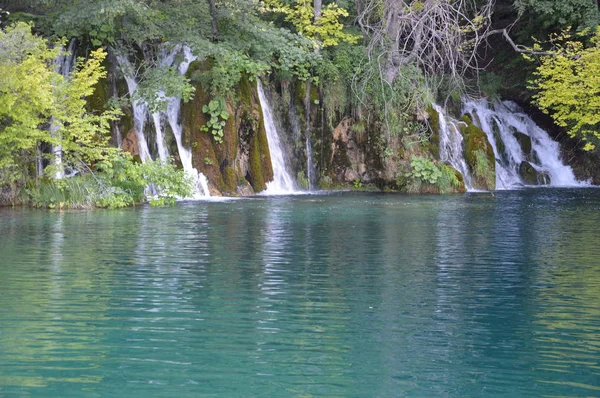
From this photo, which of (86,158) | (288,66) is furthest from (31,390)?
(288,66)

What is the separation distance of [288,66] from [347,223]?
11.4 m

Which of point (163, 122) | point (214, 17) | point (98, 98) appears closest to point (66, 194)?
point (98, 98)

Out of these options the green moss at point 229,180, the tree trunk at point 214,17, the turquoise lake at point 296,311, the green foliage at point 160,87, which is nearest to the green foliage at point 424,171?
the green moss at point 229,180

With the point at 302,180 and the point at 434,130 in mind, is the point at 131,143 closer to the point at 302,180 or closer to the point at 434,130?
the point at 302,180

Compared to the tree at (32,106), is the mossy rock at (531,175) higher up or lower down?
lower down

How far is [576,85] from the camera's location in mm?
29109

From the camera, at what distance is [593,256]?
39.2ft

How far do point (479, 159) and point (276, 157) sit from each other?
7.06m

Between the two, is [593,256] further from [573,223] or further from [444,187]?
[444,187]

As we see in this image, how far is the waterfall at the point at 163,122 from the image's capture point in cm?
2344

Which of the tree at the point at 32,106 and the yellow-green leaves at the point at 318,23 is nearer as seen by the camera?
the tree at the point at 32,106

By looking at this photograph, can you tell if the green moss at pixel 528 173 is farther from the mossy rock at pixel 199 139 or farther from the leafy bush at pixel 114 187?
the leafy bush at pixel 114 187

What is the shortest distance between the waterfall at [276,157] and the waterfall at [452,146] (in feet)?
17.5

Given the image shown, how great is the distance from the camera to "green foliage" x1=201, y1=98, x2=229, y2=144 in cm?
2464
